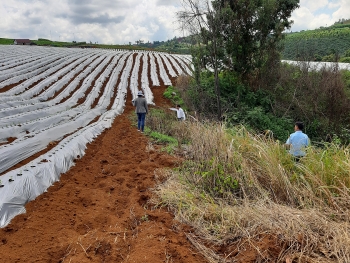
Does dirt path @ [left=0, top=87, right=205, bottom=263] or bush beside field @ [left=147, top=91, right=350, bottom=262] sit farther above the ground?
bush beside field @ [left=147, top=91, right=350, bottom=262]

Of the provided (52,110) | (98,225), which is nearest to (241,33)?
(52,110)

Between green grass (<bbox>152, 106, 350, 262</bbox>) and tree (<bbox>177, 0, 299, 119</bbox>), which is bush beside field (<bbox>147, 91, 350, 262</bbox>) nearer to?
green grass (<bbox>152, 106, 350, 262</bbox>)

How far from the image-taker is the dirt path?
2.79 m

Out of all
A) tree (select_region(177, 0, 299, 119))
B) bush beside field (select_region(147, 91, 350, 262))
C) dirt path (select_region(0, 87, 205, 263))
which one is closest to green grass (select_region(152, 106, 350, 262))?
bush beside field (select_region(147, 91, 350, 262))

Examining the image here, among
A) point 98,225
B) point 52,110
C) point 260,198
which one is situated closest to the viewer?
point 98,225

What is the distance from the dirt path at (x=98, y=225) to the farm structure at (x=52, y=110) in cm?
30

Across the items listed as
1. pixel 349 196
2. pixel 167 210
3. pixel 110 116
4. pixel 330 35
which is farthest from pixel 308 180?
pixel 330 35

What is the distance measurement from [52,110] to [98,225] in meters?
7.97

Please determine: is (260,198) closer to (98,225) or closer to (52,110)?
(98,225)

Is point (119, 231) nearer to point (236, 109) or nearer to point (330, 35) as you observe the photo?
point (236, 109)

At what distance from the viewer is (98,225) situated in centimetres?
346

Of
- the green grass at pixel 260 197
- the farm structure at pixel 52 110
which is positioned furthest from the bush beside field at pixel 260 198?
the farm structure at pixel 52 110

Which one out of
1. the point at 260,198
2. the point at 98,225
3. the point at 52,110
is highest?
the point at 260,198

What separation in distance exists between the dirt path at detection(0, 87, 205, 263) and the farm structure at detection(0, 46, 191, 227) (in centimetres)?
30
